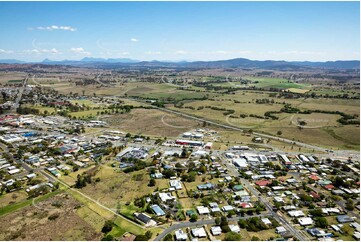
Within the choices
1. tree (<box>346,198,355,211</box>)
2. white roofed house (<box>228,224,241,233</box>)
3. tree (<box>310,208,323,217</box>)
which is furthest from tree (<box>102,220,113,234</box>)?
tree (<box>346,198,355,211</box>)

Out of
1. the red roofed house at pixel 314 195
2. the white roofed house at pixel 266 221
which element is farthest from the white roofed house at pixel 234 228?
the red roofed house at pixel 314 195

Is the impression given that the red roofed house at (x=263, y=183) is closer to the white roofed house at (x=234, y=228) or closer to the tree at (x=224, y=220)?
the white roofed house at (x=234, y=228)

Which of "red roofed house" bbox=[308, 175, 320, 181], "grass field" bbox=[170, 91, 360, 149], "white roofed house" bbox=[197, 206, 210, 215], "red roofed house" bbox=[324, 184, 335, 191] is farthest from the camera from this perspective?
"grass field" bbox=[170, 91, 360, 149]

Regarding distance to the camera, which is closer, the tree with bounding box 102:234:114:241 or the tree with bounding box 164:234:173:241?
the tree with bounding box 164:234:173:241

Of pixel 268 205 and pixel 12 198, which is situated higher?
pixel 268 205

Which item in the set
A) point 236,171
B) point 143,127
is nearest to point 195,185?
point 236,171

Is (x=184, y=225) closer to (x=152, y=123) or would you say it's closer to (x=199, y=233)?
(x=199, y=233)

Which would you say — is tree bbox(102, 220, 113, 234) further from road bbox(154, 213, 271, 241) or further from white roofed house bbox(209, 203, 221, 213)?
white roofed house bbox(209, 203, 221, 213)

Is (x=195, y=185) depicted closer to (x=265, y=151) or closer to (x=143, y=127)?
(x=265, y=151)

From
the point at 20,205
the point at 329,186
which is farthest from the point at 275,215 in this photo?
the point at 20,205

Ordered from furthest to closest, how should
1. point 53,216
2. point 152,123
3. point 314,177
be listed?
1. point 152,123
2. point 314,177
3. point 53,216
